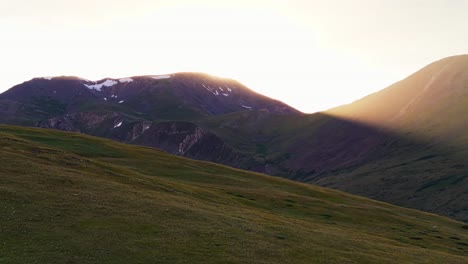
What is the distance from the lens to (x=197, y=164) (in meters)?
110

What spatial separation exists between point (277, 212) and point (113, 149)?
155ft

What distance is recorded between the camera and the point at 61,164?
62.9 m

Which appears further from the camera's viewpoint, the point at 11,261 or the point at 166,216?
the point at 166,216

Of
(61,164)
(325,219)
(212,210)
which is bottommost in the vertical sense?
(325,219)

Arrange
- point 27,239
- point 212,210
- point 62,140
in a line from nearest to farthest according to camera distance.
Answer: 1. point 27,239
2. point 212,210
3. point 62,140

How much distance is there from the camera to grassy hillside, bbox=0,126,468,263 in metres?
37.1

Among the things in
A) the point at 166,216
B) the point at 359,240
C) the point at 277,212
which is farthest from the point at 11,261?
the point at 277,212

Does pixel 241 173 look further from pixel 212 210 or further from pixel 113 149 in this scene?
pixel 212 210

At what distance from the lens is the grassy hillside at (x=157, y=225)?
37.1 m

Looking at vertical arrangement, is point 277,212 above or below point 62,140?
below

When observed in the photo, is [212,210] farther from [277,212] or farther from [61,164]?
[61,164]

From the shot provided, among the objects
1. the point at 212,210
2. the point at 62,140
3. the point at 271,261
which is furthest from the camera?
the point at 62,140

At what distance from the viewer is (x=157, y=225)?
144ft

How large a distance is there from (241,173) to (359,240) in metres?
57.6
